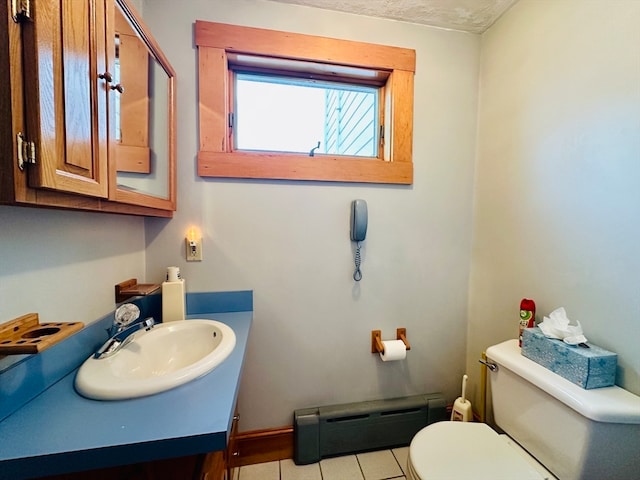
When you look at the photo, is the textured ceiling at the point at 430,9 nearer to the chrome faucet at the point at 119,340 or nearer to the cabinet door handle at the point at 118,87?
the cabinet door handle at the point at 118,87

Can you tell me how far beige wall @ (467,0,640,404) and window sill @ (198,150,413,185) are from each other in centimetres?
52

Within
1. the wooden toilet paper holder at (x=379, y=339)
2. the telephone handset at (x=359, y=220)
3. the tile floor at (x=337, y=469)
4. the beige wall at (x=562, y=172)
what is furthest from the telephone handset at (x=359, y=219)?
the tile floor at (x=337, y=469)

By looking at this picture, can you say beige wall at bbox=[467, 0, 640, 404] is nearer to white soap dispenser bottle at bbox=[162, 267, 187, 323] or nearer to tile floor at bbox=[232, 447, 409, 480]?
tile floor at bbox=[232, 447, 409, 480]

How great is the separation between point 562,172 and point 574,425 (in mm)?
941

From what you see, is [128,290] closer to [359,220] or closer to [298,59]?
[359,220]

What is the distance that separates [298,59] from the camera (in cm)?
137

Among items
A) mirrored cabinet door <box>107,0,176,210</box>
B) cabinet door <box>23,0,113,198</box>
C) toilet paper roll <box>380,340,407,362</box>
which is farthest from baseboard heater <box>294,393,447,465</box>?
cabinet door <box>23,0,113,198</box>

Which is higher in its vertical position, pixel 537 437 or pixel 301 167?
pixel 301 167

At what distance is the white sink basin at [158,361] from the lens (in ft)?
2.26

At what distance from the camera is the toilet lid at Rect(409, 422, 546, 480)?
2.88 feet

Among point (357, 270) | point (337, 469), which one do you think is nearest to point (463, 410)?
point (337, 469)

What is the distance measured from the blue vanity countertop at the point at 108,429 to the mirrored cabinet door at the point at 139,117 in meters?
0.53

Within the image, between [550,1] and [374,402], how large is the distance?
6.94 ft

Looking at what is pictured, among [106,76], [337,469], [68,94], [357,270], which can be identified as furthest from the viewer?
[357,270]
